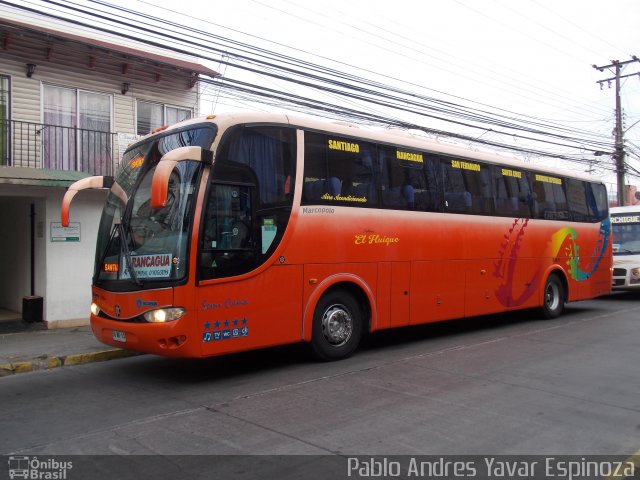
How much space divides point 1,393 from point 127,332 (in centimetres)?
174

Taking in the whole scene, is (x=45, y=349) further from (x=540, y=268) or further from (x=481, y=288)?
(x=540, y=268)

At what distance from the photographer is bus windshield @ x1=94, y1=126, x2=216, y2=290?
639 cm

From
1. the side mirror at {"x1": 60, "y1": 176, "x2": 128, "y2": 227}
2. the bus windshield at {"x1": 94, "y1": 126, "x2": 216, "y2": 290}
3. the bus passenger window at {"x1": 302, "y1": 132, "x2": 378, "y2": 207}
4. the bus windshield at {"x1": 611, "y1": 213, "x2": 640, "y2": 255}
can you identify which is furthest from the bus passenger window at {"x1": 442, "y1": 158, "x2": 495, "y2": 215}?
the bus windshield at {"x1": 611, "y1": 213, "x2": 640, "y2": 255}

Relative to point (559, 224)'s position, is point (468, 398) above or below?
below

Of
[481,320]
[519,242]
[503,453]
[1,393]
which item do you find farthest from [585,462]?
[481,320]

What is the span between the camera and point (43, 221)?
11242 millimetres

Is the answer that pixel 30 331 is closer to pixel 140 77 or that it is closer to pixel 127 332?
pixel 127 332

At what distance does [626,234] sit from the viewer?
17.4 metres

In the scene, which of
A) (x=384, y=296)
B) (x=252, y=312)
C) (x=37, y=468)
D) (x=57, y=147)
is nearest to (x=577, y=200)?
(x=384, y=296)

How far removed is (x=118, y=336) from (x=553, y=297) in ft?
33.3

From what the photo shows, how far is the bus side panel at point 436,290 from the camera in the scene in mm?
9242

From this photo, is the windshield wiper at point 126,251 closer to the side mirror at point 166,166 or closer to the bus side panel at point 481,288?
the side mirror at point 166,166

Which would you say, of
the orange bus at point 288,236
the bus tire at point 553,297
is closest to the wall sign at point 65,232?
the orange bus at point 288,236

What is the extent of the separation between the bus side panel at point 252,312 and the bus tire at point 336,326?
1.42ft
